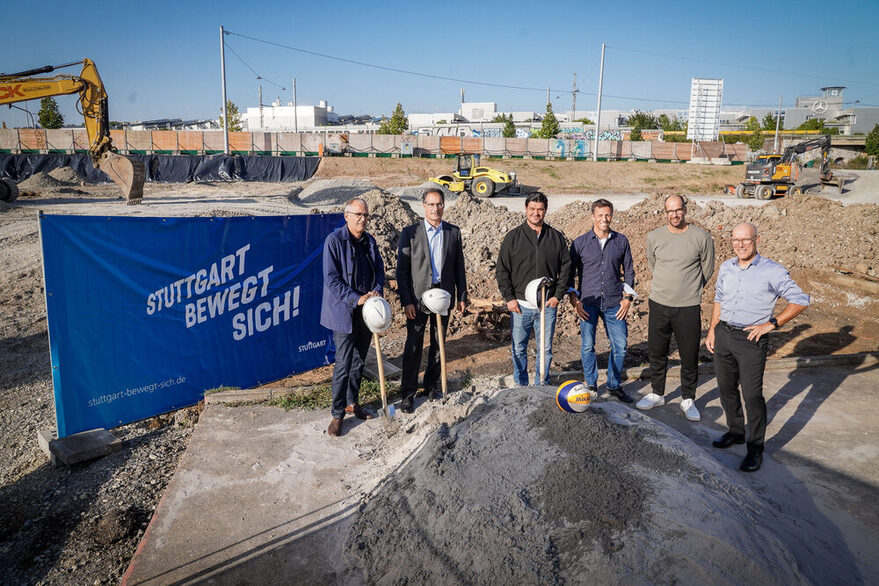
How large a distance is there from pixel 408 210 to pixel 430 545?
34.4 feet

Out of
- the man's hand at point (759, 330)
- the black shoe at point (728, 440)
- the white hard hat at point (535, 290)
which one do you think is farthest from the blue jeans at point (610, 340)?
the man's hand at point (759, 330)

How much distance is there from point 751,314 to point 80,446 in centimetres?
582

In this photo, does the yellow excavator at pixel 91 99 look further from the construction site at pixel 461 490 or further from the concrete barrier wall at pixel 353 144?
the concrete barrier wall at pixel 353 144

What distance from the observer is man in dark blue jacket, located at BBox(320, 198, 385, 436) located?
4.94 metres

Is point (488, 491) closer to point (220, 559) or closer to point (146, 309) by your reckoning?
point (220, 559)

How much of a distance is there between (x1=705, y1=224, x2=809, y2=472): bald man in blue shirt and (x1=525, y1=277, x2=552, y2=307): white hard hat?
1505 millimetres

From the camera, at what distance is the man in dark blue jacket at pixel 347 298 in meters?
4.94

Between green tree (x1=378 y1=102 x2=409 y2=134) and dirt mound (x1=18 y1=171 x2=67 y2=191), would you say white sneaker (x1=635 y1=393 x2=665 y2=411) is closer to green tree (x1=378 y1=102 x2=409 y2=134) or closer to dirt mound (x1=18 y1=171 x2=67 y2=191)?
dirt mound (x1=18 y1=171 x2=67 y2=191)

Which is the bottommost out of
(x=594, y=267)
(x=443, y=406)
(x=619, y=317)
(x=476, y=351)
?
(x=476, y=351)

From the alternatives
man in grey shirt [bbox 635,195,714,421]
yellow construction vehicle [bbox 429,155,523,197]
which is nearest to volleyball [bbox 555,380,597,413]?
man in grey shirt [bbox 635,195,714,421]

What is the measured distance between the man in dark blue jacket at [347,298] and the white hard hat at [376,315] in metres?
0.20

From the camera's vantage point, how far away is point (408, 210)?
12977 mm

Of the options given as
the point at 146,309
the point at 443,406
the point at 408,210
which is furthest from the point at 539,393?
the point at 408,210

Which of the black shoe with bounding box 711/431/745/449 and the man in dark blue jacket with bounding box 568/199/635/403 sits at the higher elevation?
the man in dark blue jacket with bounding box 568/199/635/403
